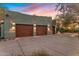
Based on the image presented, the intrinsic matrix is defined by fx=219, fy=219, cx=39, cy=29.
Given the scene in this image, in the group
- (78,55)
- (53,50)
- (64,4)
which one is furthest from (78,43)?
(64,4)

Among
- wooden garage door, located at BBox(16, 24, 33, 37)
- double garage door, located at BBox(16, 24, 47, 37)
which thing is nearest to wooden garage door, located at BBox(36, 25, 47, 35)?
double garage door, located at BBox(16, 24, 47, 37)

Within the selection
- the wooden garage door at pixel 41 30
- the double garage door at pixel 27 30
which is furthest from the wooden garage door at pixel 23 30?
the wooden garage door at pixel 41 30

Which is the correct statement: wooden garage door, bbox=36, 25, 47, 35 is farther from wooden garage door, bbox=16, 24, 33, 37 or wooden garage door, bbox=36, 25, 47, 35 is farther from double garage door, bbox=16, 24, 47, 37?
wooden garage door, bbox=16, 24, 33, 37

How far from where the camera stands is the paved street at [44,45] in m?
4.03

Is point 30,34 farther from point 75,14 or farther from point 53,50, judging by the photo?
point 75,14

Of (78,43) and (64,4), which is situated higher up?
(64,4)

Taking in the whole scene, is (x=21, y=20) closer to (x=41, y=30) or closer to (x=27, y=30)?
(x=27, y=30)

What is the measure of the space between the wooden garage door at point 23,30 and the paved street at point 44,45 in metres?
0.08

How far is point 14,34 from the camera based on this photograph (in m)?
4.09

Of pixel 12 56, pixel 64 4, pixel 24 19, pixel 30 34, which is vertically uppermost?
pixel 64 4

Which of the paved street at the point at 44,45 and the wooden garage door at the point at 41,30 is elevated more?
the wooden garage door at the point at 41,30

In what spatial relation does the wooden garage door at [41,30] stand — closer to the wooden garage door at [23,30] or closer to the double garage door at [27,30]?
the double garage door at [27,30]

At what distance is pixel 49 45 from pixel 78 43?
0.53 meters

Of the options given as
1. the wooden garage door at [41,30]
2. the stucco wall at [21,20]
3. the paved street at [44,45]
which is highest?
the stucco wall at [21,20]
